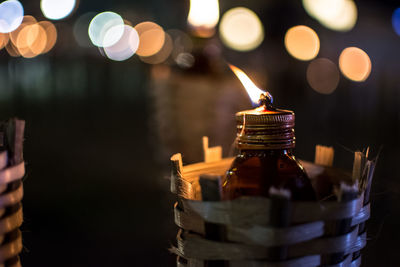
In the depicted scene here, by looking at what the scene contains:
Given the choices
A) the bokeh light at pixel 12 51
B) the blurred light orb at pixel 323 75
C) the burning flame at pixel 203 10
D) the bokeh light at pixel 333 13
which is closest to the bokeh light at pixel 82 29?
the bokeh light at pixel 12 51

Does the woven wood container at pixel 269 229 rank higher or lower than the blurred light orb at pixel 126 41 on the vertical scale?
lower

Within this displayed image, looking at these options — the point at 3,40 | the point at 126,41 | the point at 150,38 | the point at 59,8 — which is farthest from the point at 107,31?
the point at 59,8

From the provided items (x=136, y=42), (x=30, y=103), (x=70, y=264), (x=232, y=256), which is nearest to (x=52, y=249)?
(x=70, y=264)

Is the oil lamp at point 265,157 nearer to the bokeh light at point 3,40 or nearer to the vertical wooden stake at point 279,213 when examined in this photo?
the vertical wooden stake at point 279,213

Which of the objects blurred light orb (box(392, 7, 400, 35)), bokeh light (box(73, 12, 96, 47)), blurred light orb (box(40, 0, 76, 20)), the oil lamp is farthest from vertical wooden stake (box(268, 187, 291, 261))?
bokeh light (box(73, 12, 96, 47))

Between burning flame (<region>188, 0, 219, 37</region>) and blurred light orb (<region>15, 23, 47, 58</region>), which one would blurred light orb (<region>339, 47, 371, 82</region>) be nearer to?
burning flame (<region>188, 0, 219, 37</region>)
